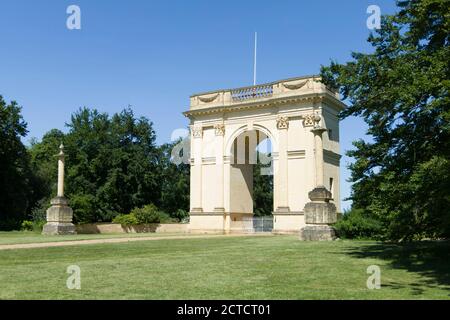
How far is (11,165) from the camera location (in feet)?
156

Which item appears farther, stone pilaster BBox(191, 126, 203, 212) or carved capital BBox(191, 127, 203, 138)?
carved capital BBox(191, 127, 203, 138)

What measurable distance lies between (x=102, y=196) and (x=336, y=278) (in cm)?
3834

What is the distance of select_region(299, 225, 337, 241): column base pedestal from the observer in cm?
2081

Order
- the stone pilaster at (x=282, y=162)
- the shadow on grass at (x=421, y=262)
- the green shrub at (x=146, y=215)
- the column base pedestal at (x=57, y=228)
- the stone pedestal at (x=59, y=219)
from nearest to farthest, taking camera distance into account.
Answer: the shadow on grass at (x=421, y=262), the column base pedestal at (x=57, y=228), the stone pedestal at (x=59, y=219), the stone pilaster at (x=282, y=162), the green shrub at (x=146, y=215)

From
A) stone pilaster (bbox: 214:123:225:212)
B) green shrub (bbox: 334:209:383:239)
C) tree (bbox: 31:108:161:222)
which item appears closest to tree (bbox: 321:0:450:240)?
green shrub (bbox: 334:209:383:239)

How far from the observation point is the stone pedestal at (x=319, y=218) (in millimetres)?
20859

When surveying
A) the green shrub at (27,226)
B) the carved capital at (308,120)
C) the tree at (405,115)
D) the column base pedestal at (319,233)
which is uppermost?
the carved capital at (308,120)

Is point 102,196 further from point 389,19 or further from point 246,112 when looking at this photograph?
point 389,19

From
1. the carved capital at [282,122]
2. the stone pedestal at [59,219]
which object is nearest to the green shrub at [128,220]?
the stone pedestal at [59,219]

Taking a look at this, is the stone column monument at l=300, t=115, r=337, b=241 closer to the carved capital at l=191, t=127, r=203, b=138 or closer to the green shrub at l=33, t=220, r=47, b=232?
the carved capital at l=191, t=127, r=203, b=138

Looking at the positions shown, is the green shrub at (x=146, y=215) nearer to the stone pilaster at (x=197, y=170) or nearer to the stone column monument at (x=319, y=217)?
the stone pilaster at (x=197, y=170)

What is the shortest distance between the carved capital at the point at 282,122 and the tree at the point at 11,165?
27.1m

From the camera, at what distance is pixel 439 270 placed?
36.4 feet

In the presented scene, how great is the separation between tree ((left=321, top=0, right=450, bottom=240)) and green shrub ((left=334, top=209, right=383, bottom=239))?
29.3ft
